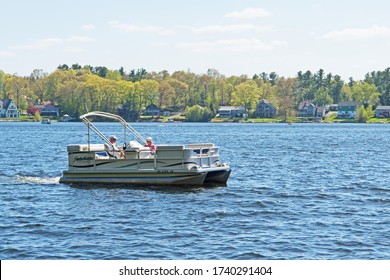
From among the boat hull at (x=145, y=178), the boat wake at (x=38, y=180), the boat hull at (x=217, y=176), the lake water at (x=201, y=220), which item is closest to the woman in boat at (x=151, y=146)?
the boat hull at (x=145, y=178)

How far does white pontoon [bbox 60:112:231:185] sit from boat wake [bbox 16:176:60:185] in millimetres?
2475

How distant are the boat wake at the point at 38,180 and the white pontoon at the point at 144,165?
8.12 ft

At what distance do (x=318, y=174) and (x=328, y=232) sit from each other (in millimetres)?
20622

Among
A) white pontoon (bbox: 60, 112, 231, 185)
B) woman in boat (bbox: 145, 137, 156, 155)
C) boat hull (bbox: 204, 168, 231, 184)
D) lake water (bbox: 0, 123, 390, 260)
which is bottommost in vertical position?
lake water (bbox: 0, 123, 390, 260)

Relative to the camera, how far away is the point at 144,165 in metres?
33.7

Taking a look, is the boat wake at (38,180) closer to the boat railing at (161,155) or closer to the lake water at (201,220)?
the lake water at (201,220)

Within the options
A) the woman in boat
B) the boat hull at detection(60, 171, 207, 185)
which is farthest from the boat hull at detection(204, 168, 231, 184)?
the woman in boat

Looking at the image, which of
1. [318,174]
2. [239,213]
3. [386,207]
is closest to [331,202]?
[386,207]

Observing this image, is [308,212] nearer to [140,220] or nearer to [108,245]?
[140,220]

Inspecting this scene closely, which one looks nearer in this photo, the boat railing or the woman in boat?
the boat railing

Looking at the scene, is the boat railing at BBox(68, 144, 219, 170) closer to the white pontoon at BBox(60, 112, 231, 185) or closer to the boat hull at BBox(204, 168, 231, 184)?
the white pontoon at BBox(60, 112, 231, 185)

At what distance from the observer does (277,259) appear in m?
19.9

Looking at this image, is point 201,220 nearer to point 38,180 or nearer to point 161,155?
point 161,155

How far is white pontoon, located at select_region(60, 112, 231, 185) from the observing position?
3312 cm
